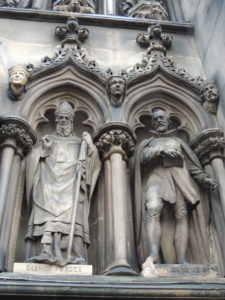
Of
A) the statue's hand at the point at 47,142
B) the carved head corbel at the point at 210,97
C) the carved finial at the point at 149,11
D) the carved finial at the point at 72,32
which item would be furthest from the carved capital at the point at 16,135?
the carved finial at the point at 149,11

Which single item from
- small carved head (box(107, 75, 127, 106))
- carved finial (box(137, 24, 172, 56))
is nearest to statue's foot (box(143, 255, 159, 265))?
small carved head (box(107, 75, 127, 106))

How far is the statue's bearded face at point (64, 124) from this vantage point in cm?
660

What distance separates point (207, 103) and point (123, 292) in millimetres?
3539

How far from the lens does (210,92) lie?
7.20 m

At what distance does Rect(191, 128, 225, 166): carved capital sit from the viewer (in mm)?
6625

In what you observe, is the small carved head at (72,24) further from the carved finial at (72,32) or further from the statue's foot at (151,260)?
the statue's foot at (151,260)

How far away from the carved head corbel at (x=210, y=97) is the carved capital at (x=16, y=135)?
97.2 inches

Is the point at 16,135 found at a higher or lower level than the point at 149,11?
lower

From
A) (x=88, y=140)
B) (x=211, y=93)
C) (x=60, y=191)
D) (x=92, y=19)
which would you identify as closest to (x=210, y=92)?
(x=211, y=93)

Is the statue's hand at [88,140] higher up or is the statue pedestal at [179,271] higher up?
the statue's hand at [88,140]

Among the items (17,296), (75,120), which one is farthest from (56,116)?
(17,296)

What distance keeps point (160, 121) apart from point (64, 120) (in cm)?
125

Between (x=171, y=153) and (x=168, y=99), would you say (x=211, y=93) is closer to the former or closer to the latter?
(x=168, y=99)

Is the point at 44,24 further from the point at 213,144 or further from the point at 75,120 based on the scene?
the point at 213,144
